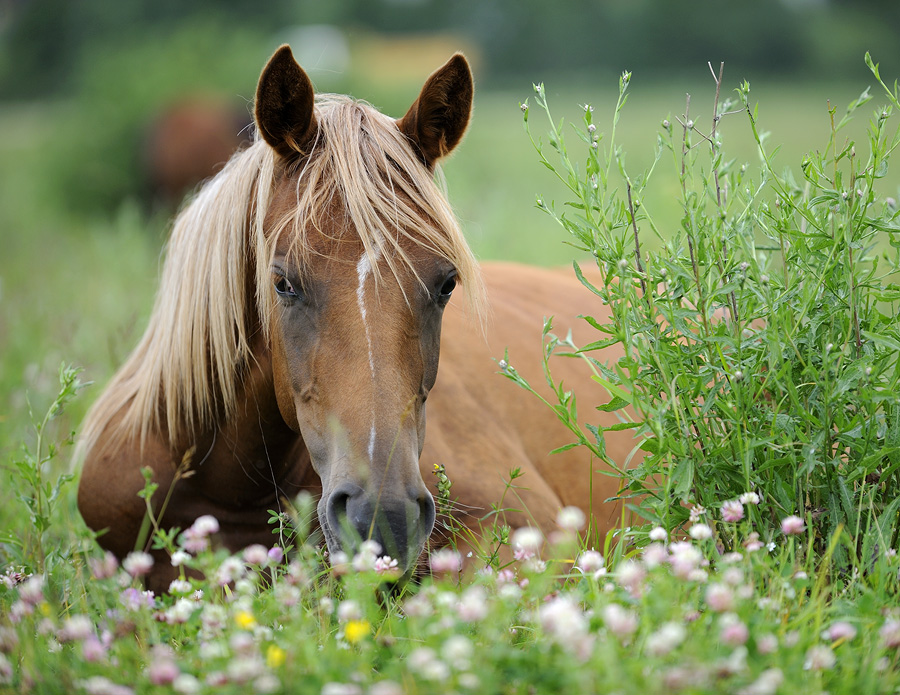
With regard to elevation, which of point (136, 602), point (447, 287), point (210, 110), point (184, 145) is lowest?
point (136, 602)

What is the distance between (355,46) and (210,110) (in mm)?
7922

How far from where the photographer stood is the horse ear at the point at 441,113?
2320mm

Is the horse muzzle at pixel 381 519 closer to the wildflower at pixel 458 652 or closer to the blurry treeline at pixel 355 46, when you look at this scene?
the wildflower at pixel 458 652

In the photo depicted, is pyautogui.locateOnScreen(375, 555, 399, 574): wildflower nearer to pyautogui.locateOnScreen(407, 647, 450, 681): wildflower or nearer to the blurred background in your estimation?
pyautogui.locateOnScreen(407, 647, 450, 681): wildflower

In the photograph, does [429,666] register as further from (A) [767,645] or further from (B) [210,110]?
(B) [210,110]

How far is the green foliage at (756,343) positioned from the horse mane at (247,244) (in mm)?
425

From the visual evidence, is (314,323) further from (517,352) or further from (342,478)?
(517,352)

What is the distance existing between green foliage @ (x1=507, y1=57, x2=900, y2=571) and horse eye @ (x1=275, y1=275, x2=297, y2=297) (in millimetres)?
646

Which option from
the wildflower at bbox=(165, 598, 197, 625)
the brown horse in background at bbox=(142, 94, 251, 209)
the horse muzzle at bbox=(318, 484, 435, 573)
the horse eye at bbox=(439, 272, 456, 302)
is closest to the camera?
the wildflower at bbox=(165, 598, 197, 625)

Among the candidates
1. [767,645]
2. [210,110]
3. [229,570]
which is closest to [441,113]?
[229,570]

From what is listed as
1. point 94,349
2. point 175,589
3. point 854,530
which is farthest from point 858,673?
point 94,349

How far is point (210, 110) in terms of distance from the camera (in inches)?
465

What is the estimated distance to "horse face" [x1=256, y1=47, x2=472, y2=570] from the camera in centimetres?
182

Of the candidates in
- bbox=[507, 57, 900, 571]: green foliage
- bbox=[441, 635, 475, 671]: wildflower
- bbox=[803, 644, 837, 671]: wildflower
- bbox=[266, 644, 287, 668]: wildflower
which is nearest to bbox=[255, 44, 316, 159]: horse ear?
bbox=[507, 57, 900, 571]: green foliage
